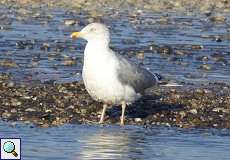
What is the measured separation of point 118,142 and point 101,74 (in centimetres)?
179

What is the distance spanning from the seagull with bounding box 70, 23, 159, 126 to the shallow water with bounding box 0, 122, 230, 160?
52 cm

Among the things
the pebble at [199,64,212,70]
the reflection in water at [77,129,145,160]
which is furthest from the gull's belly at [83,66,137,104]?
the pebble at [199,64,212,70]

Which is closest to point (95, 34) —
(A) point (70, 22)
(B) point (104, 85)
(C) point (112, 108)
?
(B) point (104, 85)

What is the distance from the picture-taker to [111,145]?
47.0 ft

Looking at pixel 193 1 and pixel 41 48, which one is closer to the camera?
pixel 41 48

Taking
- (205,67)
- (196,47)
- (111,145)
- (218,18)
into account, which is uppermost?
(218,18)

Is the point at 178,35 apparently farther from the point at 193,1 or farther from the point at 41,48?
the point at 193,1

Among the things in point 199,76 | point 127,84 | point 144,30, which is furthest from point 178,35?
point 127,84

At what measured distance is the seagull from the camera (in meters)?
16.2

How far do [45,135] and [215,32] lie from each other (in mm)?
15764

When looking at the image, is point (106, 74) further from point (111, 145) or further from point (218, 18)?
point (218, 18)

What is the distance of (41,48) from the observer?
25.4 m

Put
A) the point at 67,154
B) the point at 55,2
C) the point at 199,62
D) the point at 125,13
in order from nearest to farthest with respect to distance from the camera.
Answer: the point at 67,154 < the point at 199,62 < the point at 125,13 < the point at 55,2

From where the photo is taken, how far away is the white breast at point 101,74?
1617 cm
